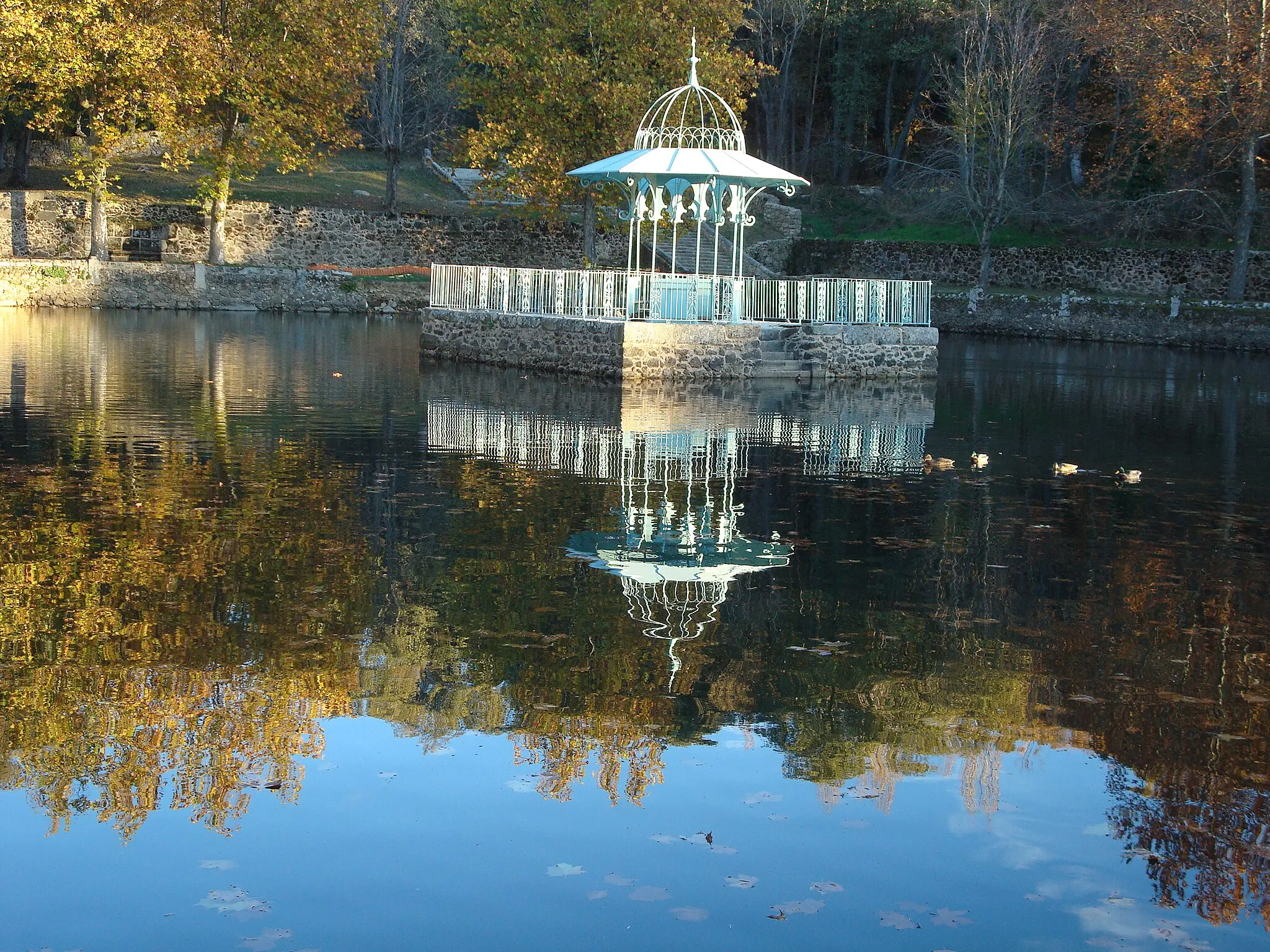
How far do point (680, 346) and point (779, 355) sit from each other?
7.18 feet

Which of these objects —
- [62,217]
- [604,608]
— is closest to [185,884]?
[604,608]

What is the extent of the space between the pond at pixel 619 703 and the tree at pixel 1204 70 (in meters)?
22.6

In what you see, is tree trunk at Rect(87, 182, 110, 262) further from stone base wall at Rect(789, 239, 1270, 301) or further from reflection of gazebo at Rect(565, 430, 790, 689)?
reflection of gazebo at Rect(565, 430, 790, 689)

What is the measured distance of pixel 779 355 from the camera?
75.6ft

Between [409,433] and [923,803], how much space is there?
1036 centimetres

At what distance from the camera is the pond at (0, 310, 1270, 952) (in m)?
4.57

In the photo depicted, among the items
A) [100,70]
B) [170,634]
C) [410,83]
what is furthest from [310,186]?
[170,634]

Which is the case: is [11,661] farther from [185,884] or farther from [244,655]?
[185,884]

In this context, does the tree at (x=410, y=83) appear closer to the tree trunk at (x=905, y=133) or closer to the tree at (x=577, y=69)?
the tree at (x=577, y=69)

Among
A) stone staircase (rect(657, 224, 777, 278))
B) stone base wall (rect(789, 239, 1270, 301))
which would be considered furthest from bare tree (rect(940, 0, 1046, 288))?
stone staircase (rect(657, 224, 777, 278))

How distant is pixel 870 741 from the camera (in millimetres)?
6000

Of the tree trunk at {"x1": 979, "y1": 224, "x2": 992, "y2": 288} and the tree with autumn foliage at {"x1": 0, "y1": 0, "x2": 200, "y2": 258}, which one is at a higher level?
the tree with autumn foliage at {"x1": 0, "y1": 0, "x2": 200, "y2": 258}

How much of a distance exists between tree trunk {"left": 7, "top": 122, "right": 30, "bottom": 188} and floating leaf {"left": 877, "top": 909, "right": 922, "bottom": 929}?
4450 centimetres

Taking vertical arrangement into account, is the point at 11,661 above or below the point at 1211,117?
below
